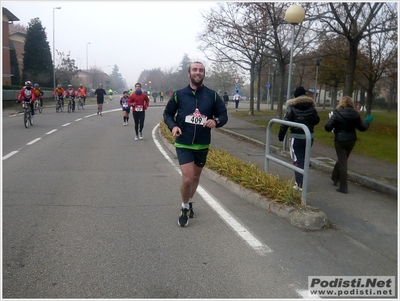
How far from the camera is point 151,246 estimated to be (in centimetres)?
476

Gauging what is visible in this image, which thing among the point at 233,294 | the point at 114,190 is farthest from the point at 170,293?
the point at 114,190

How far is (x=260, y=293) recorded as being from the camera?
12.2 ft

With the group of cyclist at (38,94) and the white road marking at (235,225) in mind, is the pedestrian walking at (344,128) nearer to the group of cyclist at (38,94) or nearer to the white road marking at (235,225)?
the white road marking at (235,225)

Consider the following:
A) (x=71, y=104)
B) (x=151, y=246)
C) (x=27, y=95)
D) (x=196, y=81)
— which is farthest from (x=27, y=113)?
(x=151, y=246)

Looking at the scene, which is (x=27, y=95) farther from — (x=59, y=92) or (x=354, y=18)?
(x=354, y=18)

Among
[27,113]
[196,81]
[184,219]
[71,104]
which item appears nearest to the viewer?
[196,81]

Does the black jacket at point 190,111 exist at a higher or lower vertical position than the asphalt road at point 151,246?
higher

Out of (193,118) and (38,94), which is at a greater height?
(193,118)

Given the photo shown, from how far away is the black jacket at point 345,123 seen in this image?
7.49 metres

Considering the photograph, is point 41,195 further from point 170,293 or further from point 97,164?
point 170,293

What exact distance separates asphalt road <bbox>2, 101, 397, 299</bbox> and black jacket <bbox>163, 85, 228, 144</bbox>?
115 cm

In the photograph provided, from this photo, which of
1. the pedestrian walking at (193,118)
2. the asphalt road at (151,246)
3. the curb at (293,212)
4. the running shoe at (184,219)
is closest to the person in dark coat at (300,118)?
the curb at (293,212)

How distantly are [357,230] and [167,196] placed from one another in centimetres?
304

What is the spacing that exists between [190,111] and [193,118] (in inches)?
3.7
